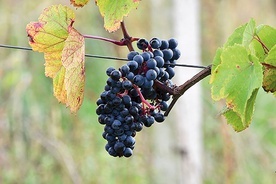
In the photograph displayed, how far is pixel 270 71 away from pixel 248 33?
0.07 meters

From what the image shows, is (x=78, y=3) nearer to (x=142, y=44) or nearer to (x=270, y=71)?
(x=142, y=44)

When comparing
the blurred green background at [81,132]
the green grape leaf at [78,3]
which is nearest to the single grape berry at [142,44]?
the green grape leaf at [78,3]

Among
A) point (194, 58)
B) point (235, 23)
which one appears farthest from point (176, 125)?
point (235, 23)

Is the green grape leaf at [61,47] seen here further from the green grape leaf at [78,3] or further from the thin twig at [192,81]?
the thin twig at [192,81]

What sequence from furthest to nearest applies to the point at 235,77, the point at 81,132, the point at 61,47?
the point at 81,132 < the point at 61,47 < the point at 235,77

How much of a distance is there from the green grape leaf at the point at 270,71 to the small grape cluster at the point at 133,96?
0.13 m

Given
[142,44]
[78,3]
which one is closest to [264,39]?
[142,44]

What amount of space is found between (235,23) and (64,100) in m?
3.03

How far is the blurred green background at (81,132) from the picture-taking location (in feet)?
9.06

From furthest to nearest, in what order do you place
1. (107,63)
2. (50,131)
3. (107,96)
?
1. (107,63)
2. (50,131)
3. (107,96)

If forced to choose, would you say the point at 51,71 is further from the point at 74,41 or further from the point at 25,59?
the point at 25,59

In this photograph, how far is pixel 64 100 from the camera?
0.88 m

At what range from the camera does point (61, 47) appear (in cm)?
86

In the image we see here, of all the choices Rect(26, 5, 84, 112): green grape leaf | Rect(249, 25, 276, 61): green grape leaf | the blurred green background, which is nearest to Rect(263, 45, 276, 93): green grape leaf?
Rect(249, 25, 276, 61): green grape leaf
